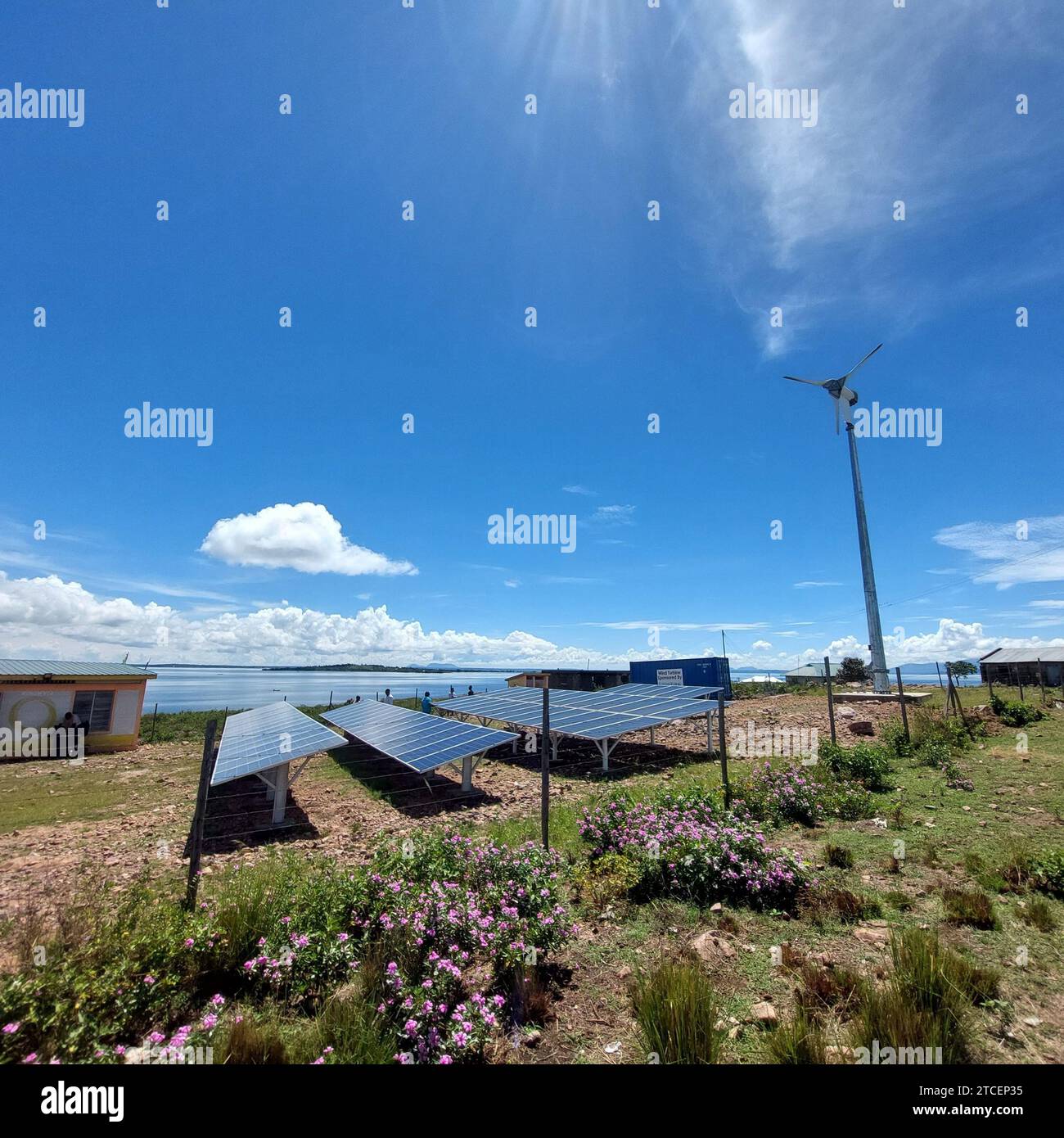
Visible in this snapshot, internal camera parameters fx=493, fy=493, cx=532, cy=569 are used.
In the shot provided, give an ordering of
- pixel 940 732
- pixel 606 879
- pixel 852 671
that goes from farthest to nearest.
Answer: pixel 852 671 → pixel 940 732 → pixel 606 879

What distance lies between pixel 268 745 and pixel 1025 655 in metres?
78.1

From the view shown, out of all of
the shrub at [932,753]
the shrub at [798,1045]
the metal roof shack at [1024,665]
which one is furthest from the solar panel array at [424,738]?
the metal roof shack at [1024,665]

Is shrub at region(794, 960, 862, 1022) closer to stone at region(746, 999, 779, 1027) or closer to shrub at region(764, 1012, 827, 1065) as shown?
stone at region(746, 999, 779, 1027)

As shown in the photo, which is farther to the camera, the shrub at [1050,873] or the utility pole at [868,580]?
the utility pole at [868,580]

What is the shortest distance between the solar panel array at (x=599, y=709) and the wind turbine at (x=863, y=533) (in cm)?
1456

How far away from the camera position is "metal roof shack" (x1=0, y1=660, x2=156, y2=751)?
2108 centimetres

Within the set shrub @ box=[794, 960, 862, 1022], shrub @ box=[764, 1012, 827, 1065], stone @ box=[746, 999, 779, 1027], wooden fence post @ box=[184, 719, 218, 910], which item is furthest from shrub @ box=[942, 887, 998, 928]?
wooden fence post @ box=[184, 719, 218, 910]

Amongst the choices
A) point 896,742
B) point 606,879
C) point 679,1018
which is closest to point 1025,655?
point 896,742

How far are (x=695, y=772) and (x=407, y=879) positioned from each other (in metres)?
11.8

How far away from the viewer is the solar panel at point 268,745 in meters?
→ 10.3

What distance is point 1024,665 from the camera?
54.9 m

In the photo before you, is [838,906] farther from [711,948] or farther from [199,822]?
[199,822]

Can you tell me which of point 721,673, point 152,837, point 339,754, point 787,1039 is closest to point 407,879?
point 787,1039

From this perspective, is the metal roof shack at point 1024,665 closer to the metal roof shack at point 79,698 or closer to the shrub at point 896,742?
the shrub at point 896,742
